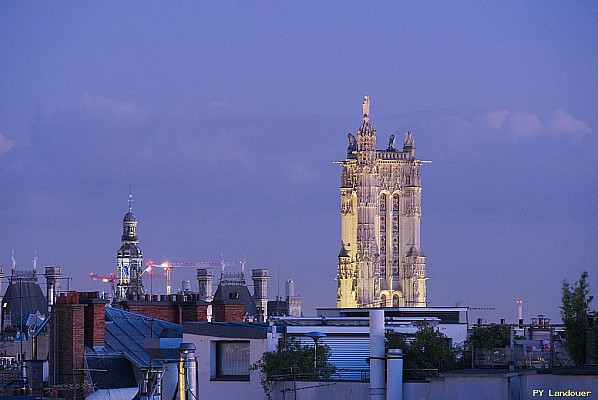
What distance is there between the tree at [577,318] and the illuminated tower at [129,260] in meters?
131

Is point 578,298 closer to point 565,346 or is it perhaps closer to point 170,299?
point 565,346

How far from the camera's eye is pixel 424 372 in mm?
45562

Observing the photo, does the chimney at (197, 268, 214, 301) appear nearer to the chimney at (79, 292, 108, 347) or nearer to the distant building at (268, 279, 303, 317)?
the distant building at (268, 279, 303, 317)

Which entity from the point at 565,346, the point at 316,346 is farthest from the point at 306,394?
the point at 565,346

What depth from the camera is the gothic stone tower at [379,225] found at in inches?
6944

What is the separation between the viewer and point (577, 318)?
150 feet

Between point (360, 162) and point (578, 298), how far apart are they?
135062mm

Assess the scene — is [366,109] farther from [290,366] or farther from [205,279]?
[290,366]

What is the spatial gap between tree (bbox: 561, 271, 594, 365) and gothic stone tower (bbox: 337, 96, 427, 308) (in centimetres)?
12624

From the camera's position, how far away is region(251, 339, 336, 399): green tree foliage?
159 feet

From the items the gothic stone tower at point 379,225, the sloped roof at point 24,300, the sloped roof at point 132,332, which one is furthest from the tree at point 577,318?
the gothic stone tower at point 379,225

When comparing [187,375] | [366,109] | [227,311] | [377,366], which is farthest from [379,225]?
[187,375]

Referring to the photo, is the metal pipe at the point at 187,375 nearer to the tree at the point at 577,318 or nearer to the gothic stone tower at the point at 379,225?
the tree at the point at 577,318

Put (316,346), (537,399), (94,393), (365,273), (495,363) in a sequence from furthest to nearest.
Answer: (365,273) < (94,393) < (316,346) < (495,363) < (537,399)
